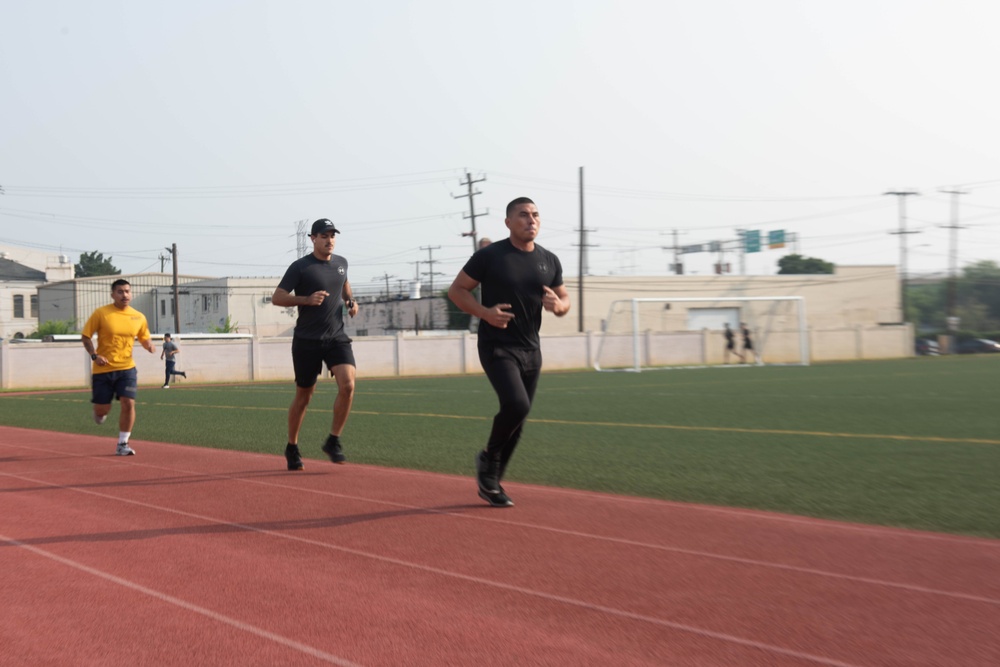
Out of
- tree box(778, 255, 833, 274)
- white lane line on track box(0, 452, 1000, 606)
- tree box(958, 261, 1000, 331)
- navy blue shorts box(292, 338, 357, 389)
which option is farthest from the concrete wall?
tree box(958, 261, 1000, 331)

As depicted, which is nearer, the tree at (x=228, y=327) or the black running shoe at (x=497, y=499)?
the black running shoe at (x=497, y=499)

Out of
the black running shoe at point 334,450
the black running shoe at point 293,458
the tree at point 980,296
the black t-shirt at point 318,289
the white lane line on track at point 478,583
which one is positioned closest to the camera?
the white lane line on track at point 478,583

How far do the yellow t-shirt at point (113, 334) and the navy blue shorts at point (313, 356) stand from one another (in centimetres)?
284

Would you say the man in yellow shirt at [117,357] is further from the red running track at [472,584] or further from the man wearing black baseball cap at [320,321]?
the red running track at [472,584]

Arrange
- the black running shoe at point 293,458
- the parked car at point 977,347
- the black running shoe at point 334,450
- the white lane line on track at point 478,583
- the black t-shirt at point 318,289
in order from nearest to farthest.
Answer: the white lane line on track at point 478,583, the black t-shirt at point 318,289, the black running shoe at point 334,450, the black running shoe at point 293,458, the parked car at point 977,347

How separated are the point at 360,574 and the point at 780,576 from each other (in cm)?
219

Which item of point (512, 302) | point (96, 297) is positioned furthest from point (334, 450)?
point (96, 297)

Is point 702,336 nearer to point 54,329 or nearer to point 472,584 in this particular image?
point 54,329

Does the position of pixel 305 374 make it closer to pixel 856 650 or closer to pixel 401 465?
pixel 401 465

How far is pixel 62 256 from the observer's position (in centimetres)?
9594

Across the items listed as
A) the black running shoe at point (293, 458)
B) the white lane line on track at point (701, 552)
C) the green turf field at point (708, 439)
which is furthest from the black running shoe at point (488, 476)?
the black running shoe at point (293, 458)

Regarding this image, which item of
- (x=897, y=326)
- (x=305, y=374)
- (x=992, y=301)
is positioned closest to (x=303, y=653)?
(x=305, y=374)

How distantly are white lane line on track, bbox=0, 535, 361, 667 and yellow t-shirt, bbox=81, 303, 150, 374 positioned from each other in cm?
557

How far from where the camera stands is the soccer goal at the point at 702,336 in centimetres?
5256
